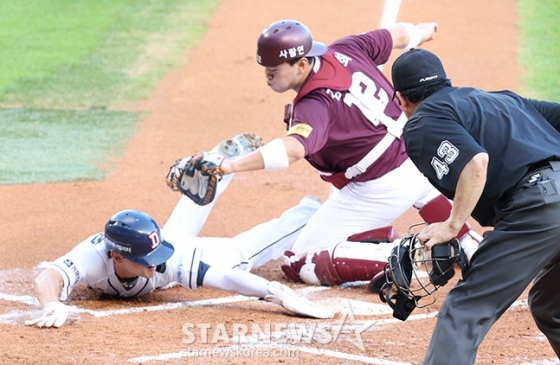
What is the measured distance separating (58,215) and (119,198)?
2.14 feet

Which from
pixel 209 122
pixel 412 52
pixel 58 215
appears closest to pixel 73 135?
pixel 209 122

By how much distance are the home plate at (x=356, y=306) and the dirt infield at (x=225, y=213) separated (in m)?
0.01

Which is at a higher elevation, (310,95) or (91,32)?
(310,95)

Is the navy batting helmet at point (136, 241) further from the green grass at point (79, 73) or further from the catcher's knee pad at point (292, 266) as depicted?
the green grass at point (79, 73)

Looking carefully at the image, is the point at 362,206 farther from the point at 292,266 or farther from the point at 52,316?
the point at 52,316

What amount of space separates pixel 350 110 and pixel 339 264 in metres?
1.12

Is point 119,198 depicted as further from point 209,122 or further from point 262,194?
point 209,122

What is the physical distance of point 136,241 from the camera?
5.30m

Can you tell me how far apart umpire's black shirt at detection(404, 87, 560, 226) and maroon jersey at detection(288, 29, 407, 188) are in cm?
154

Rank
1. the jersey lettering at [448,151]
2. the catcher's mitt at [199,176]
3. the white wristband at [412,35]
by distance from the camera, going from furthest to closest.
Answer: the white wristband at [412,35]
the catcher's mitt at [199,176]
the jersey lettering at [448,151]

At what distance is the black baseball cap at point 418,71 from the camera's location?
4.17 m

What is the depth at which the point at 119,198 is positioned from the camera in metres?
7.95

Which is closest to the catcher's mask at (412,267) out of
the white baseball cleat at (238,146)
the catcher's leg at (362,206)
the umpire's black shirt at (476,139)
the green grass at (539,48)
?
the umpire's black shirt at (476,139)

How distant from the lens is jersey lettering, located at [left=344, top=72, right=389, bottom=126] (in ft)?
19.7
